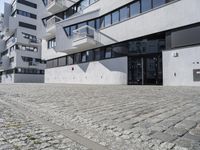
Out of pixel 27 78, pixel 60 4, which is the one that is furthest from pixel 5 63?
→ pixel 60 4

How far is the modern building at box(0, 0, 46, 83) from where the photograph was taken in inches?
1563

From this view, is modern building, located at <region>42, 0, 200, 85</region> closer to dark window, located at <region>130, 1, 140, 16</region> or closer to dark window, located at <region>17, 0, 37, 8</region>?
dark window, located at <region>130, 1, 140, 16</region>

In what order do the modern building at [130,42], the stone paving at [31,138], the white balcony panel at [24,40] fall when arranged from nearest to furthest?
the stone paving at [31,138]
the modern building at [130,42]
the white balcony panel at [24,40]

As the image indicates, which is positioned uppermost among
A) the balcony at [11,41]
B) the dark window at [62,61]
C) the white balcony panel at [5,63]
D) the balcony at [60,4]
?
the balcony at [60,4]

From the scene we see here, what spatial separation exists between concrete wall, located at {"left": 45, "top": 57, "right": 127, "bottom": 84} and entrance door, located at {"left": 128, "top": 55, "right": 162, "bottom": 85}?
0.68 m

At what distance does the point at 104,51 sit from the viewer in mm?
19969

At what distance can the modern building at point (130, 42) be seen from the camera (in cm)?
1312

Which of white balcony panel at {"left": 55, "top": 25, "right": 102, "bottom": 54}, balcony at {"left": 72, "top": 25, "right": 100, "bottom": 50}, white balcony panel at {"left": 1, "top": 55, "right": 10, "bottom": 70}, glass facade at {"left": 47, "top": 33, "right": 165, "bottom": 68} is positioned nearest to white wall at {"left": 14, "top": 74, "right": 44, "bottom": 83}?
white balcony panel at {"left": 1, "top": 55, "right": 10, "bottom": 70}

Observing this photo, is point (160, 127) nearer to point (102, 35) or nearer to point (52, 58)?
point (102, 35)

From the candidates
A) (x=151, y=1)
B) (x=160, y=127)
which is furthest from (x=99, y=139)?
(x=151, y=1)

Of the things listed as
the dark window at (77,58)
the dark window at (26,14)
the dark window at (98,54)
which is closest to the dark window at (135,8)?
the dark window at (98,54)

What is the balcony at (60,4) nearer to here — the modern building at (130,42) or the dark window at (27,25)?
the modern building at (130,42)

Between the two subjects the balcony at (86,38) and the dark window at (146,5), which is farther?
the balcony at (86,38)

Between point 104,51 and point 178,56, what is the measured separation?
8454 mm
